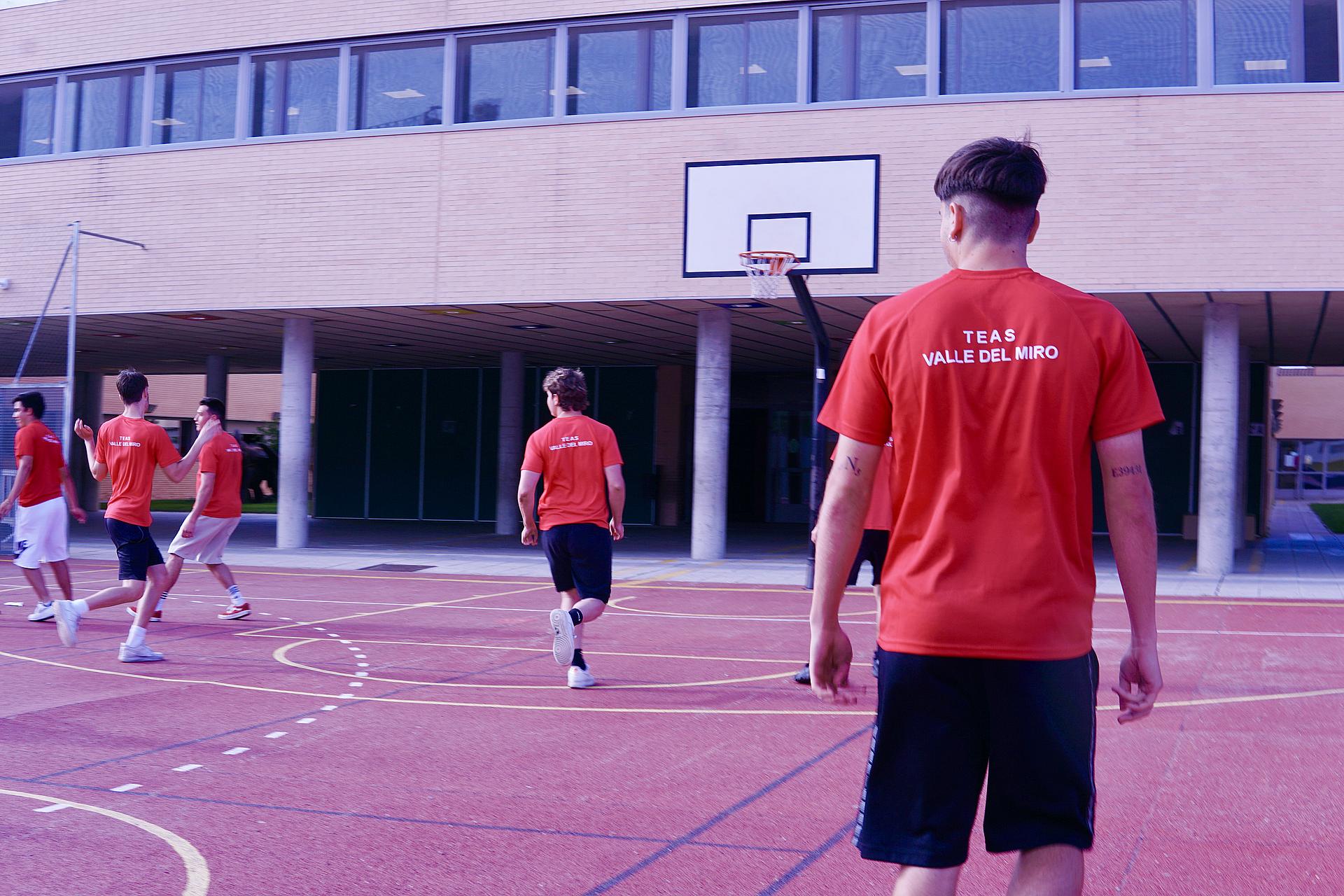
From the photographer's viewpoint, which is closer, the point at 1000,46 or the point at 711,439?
the point at 1000,46

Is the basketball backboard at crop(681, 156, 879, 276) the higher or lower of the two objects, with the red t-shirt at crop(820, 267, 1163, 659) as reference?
higher

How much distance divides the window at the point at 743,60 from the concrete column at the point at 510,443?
9.70m

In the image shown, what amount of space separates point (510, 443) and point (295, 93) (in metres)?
8.52

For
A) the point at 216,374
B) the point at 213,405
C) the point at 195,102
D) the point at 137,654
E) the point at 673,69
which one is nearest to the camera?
the point at 137,654

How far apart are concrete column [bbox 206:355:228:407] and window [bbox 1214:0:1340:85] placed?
22.9 metres

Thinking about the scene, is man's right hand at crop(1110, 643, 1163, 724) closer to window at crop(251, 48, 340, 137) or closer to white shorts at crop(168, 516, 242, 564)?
white shorts at crop(168, 516, 242, 564)

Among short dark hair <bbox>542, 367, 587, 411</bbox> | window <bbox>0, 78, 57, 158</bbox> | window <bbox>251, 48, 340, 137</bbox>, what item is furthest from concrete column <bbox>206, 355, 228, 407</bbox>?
short dark hair <bbox>542, 367, 587, 411</bbox>

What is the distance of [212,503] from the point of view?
Result: 10672 millimetres

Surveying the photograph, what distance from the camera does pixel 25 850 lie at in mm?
4699

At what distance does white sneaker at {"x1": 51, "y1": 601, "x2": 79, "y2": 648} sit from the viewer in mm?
9211

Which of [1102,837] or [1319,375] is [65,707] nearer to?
[1102,837]

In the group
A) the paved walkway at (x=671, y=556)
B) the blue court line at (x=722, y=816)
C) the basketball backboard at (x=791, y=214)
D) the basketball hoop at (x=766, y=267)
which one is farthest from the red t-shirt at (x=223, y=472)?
the basketball backboard at (x=791, y=214)

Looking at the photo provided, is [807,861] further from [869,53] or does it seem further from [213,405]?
[869,53]

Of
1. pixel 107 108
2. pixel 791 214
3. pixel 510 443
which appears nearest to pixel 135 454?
pixel 791 214
